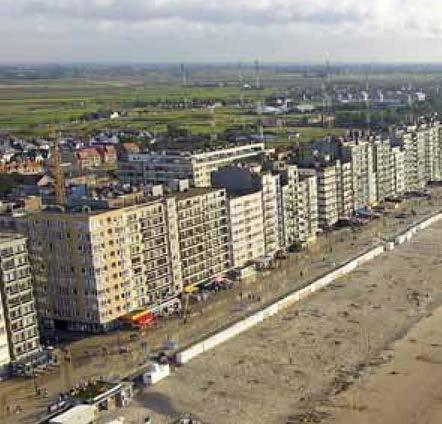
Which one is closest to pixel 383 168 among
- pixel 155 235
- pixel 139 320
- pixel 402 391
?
pixel 155 235

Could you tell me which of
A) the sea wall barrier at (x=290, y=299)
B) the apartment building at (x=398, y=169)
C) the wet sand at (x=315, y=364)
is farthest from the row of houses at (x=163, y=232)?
the apartment building at (x=398, y=169)

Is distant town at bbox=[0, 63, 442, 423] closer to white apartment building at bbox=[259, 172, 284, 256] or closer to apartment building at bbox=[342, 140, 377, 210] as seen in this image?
white apartment building at bbox=[259, 172, 284, 256]

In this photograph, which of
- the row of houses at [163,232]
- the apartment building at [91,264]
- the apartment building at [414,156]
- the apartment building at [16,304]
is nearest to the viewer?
the apartment building at [16,304]

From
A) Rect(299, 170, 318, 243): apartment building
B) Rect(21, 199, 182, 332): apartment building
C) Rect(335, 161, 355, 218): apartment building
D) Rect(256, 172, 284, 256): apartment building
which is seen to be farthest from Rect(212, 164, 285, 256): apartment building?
Rect(21, 199, 182, 332): apartment building

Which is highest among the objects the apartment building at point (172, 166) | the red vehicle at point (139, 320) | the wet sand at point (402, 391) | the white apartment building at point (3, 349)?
the apartment building at point (172, 166)

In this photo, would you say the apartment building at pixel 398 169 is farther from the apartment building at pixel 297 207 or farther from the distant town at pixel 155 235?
the apartment building at pixel 297 207
